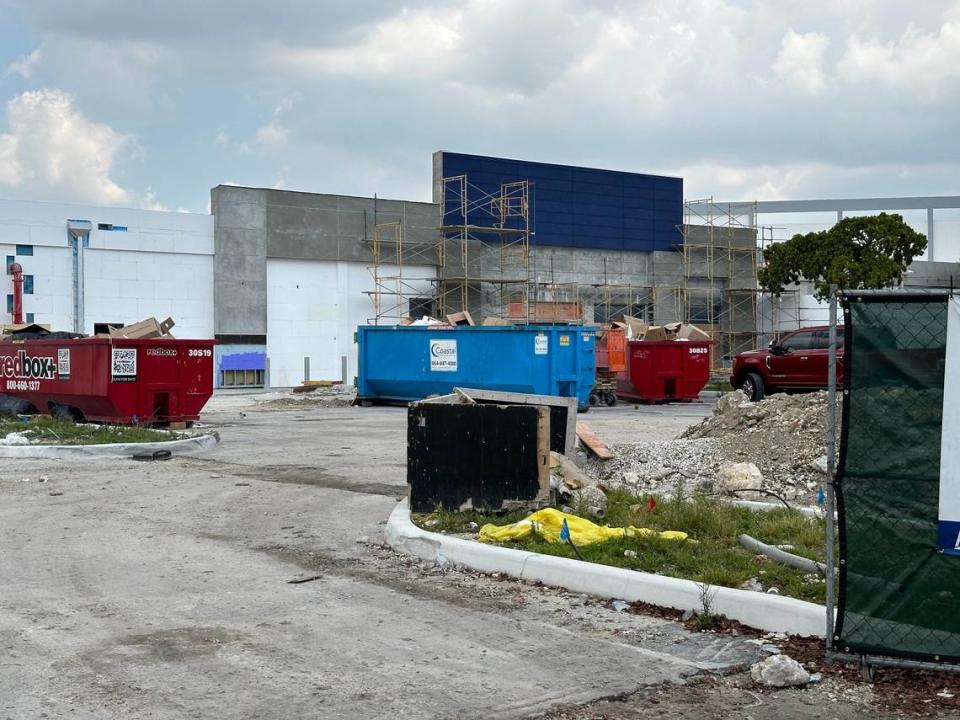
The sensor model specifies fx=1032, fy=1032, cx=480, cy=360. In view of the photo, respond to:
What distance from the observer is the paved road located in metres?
5.17

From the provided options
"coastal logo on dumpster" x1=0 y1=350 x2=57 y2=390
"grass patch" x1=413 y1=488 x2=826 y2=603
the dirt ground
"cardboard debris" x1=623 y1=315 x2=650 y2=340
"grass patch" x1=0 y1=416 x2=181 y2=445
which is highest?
"cardboard debris" x1=623 y1=315 x2=650 y2=340

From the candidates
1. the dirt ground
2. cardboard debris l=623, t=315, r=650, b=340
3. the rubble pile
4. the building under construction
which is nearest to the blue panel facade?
the building under construction

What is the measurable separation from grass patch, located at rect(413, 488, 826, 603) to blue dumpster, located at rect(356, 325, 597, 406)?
54.7 feet

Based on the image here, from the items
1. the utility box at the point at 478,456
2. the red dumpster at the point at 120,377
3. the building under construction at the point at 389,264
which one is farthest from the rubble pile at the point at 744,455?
the building under construction at the point at 389,264

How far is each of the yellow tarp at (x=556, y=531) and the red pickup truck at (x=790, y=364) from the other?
58.5 feet

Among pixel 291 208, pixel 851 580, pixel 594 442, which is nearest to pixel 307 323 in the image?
pixel 291 208

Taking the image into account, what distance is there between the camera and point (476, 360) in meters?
28.0

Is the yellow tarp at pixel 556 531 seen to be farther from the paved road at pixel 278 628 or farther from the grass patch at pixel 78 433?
the grass patch at pixel 78 433

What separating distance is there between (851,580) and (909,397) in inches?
40.6

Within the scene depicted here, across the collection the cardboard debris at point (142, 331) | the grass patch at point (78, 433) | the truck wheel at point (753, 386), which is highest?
the cardboard debris at point (142, 331)

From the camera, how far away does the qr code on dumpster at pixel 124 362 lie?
19609 mm

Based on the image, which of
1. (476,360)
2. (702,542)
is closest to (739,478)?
(702,542)

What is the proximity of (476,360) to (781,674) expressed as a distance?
22.7 meters

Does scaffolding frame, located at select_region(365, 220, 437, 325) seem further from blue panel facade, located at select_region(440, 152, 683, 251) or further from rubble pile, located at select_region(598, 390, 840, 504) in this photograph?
rubble pile, located at select_region(598, 390, 840, 504)
